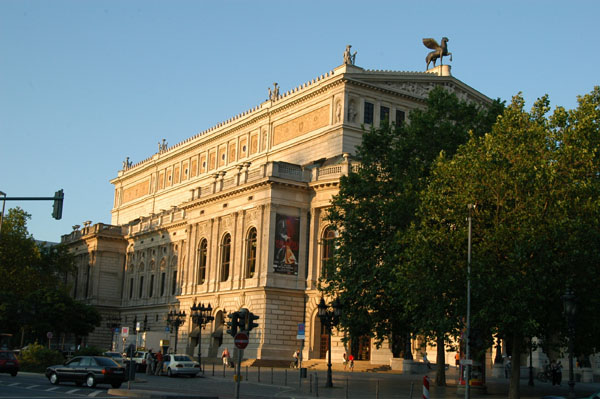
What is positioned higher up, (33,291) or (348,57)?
(348,57)

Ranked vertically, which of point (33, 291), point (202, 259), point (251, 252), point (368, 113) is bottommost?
point (33, 291)

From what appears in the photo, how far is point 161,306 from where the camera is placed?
84.8 meters

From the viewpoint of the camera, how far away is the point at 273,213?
60.5 m

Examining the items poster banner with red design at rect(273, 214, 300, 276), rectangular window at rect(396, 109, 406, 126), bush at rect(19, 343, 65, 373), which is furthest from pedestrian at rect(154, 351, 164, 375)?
rectangular window at rect(396, 109, 406, 126)

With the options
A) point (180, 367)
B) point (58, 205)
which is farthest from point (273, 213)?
point (58, 205)

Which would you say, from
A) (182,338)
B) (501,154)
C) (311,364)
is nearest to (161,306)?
(182,338)

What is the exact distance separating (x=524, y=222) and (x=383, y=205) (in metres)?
11.4

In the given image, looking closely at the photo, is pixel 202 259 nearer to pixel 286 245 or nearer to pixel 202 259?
pixel 202 259

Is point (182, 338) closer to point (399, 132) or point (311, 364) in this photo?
point (311, 364)

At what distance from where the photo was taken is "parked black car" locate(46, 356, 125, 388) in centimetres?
3500

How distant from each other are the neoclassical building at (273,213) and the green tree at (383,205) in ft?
21.8

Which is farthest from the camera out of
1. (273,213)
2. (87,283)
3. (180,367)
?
(87,283)

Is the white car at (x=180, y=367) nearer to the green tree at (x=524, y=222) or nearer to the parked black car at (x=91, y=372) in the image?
the parked black car at (x=91, y=372)

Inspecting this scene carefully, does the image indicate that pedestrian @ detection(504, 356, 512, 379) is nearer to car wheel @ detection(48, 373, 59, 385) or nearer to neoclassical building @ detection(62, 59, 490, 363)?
neoclassical building @ detection(62, 59, 490, 363)
